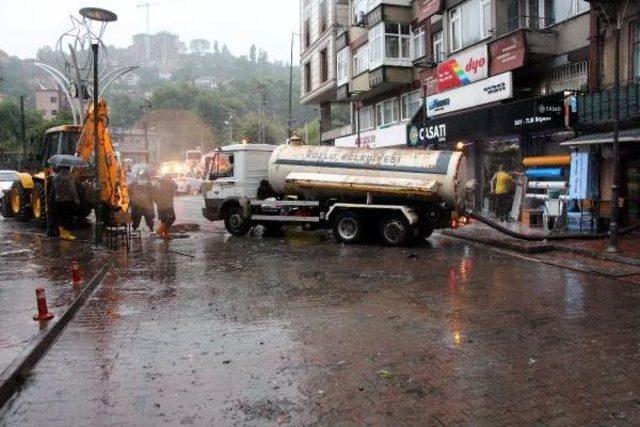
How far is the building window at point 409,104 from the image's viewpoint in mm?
27391

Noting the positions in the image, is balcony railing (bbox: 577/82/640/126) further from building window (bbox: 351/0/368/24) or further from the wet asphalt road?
building window (bbox: 351/0/368/24)

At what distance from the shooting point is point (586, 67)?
17703mm

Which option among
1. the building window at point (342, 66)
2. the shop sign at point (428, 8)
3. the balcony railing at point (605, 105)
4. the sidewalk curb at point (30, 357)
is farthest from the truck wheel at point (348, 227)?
the building window at point (342, 66)

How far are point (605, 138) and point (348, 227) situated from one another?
6.97 metres

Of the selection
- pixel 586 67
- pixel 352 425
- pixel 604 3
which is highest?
pixel 604 3

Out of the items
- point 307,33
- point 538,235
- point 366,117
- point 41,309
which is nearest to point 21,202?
point 41,309

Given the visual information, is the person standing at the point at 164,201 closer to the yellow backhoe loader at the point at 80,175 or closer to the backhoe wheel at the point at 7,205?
the yellow backhoe loader at the point at 80,175

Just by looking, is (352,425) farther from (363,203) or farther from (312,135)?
(312,135)

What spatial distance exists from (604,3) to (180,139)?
9182cm

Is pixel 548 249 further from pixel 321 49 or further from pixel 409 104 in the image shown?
pixel 321 49

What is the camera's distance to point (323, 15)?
38000mm

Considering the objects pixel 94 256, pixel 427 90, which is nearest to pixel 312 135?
pixel 427 90

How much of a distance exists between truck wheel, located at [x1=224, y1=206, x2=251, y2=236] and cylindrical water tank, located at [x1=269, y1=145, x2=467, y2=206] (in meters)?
1.41

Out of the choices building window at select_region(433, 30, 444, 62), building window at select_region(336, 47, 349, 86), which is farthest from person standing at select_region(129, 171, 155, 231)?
building window at select_region(336, 47, 349, 86)
